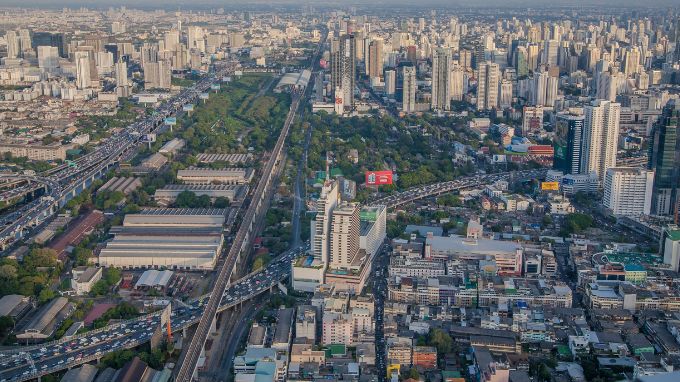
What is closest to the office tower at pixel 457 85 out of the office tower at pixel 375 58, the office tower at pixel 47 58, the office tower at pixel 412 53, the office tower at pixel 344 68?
the office tower at pixel 344 68

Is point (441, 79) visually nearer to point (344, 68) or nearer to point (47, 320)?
point (344, 68)

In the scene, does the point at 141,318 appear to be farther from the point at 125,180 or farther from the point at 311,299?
the point at 125,180

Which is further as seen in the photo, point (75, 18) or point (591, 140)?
point (75, 18)

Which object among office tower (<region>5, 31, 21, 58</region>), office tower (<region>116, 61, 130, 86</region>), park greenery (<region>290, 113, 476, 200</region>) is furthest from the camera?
office tower (<region>5, 31, 21, 58</region>)

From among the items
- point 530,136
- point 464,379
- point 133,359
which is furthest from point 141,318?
point 530,136

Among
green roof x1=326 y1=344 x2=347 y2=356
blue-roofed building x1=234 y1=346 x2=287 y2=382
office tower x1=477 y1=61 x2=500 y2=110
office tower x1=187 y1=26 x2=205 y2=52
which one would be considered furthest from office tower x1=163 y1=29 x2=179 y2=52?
blue-roofed building x1=234 y1=346 x2=287 y2=382

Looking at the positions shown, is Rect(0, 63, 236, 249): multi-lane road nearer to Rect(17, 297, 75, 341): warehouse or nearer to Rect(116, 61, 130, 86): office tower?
Rect(116, 61, 130, 86): office tower

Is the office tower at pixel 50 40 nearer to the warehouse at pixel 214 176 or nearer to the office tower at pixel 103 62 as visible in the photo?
the office tower at pixel 103 62
